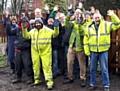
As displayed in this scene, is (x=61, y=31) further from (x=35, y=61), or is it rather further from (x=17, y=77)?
(x=17, y=77)

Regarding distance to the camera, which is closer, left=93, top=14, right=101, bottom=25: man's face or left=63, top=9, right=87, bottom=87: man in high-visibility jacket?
left=93, top=14, right=101, bottom=25: man's face

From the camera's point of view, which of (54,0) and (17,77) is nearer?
(17,77)

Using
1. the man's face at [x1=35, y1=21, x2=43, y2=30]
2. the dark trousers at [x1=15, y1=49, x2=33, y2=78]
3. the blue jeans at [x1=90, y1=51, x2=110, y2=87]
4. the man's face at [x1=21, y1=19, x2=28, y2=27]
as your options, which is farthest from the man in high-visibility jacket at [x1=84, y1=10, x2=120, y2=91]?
the dark trousers at [x1=15, y1=49, x2=33, y2=78]

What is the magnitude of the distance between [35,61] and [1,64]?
365 centimetres

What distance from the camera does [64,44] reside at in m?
7.50

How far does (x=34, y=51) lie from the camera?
7.01m

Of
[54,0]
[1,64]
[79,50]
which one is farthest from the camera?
[54,0]

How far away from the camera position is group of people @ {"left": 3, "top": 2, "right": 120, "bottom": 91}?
632 centimetres

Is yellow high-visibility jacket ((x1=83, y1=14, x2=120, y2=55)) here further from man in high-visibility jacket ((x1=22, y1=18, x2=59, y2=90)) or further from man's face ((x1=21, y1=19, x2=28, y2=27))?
man's face ((x1=21, y1=19, x2=28, y2=27))

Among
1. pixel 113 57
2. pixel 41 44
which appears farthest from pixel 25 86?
pixel 113 57

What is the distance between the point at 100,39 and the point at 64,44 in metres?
1.52

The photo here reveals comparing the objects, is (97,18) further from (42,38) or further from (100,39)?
(42,38)

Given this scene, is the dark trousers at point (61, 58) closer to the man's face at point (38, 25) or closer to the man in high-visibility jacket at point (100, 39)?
the man's face at point (38, 25)

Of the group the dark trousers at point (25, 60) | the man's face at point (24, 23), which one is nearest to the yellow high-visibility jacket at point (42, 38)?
the man's face at point (24, 23)
